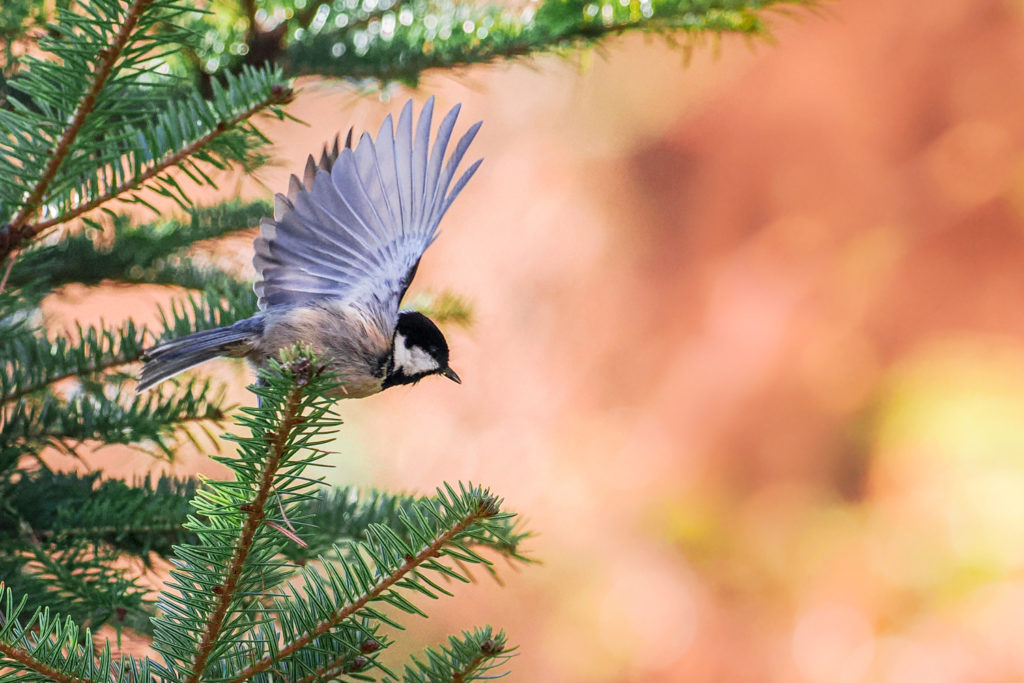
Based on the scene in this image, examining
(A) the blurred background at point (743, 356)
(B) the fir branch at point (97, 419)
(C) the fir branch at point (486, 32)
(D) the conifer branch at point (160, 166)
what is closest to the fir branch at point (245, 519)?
(D) the conifer branch at point (160, 166)

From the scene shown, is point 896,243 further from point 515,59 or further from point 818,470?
point 515,59

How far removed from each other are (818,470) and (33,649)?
5.15 ft

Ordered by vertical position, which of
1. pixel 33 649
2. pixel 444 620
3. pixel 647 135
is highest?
pixel 647 135

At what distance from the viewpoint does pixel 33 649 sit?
309 mm

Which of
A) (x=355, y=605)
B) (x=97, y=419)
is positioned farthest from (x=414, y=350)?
(x=355, y=605)

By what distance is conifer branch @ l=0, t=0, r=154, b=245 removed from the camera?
0.39m

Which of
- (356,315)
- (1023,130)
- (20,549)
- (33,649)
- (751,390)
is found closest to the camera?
(33,649)

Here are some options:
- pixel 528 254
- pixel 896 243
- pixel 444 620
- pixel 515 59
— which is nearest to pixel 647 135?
pixel 528 254

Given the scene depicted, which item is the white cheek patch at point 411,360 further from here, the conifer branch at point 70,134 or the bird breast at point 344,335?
the conifer branch at point 70,134

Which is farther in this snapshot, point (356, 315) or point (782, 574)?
point (782, 574)

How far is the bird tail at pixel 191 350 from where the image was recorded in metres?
0.60

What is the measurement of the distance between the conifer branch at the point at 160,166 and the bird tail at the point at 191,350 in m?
0.16

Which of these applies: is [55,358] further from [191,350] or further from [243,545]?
[243,545]

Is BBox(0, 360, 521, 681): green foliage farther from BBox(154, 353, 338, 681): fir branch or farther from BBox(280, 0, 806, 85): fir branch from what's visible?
BBox(280, 0, 806, 85): fir branch
